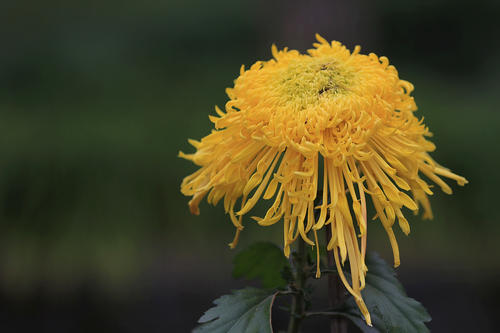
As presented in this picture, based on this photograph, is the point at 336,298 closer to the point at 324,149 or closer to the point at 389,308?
the point at 389,308

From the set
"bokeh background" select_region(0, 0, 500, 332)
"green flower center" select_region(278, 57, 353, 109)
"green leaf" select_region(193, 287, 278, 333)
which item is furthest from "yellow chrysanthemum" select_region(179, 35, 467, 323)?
"bokeh background" select_region(0, 0, 500, 332)

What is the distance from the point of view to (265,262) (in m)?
0.90

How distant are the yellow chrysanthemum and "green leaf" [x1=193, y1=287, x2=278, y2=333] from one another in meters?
0.12

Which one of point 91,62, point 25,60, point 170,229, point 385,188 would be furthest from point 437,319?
point 25,60

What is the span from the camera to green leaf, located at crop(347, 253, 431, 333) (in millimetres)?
694

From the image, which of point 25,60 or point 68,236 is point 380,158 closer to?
point 68,236

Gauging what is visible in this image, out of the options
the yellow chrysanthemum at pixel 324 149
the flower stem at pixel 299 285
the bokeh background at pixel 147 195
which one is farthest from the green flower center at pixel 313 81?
the bokeh background at pixel 147 195

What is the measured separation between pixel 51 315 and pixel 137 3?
3414 mm

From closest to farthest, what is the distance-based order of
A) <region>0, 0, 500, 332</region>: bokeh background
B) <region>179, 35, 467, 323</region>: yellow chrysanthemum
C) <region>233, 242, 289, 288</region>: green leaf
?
<region>179, 35, 467, 323</region>: yellow chrysanthemum < <region>233, 242, 289, 288</region>: green leaf < <region>0, 0, 500, 332</region>: bokeh background

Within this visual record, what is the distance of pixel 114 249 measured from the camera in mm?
2904

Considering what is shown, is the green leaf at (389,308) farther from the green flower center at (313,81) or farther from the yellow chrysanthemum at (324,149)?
the green flower center at (313,81)

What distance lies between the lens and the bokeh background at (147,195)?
9.01ft

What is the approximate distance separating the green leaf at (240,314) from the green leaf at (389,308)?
0.41ft

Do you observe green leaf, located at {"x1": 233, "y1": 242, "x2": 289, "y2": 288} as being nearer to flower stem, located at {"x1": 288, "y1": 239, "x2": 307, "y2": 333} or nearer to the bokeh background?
flower stem, located at {"x1": 288, "y1": 239, "x2": 307, "y2": 333}
